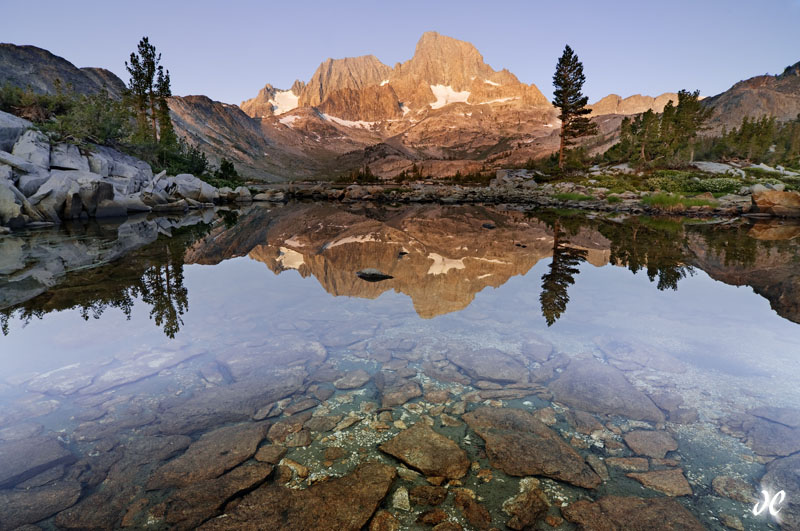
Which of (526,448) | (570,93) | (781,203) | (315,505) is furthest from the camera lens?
(570,93)

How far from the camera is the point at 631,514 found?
8.98ft

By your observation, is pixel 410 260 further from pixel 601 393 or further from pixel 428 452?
pixel 428 452

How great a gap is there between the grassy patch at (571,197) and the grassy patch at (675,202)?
5700 millimetres

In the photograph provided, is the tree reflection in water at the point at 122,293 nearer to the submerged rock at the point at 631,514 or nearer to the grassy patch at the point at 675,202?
the submerged rock at the point at 631,514

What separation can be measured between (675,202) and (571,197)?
8.85 meters

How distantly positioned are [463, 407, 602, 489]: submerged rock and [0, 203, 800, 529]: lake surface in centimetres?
2

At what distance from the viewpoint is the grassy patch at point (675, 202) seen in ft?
96.5

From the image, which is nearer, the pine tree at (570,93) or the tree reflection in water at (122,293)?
the tree reflection in water at (122,293)

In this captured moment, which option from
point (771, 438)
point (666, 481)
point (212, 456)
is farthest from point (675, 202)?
point (212, 456)

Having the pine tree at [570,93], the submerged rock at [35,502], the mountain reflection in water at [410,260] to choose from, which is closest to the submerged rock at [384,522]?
the submerged rock at [35,502]

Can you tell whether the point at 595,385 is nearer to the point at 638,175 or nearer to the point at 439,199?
the point at 439,199

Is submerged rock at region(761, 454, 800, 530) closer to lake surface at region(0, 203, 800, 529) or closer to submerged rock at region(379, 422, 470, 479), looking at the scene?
lake surface at region(0, 203, 800, 529)

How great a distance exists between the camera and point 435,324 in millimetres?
6578

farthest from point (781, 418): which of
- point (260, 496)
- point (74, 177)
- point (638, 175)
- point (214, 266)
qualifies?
point (638, 175)
